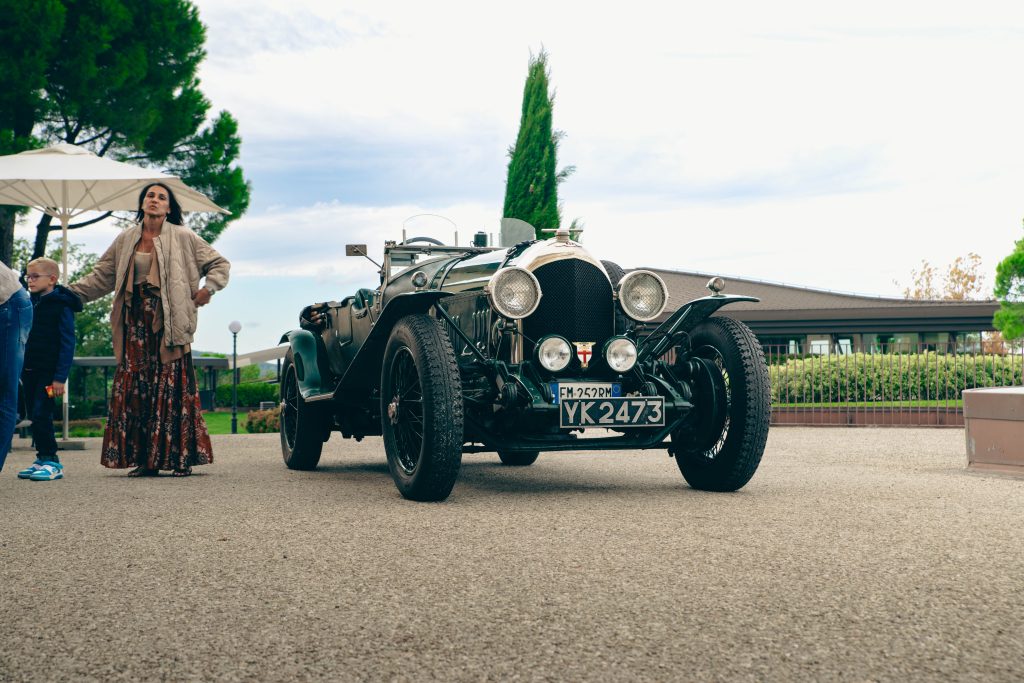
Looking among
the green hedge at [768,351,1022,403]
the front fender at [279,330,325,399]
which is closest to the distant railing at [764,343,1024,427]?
the green hedge at [768,351,1022,403]

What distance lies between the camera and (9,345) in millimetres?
5961

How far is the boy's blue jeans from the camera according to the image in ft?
19.5

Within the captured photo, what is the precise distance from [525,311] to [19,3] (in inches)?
657

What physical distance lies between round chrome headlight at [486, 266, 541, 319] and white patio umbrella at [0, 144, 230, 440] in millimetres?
3950

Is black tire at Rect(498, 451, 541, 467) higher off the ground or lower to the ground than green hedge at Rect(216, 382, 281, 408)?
lower

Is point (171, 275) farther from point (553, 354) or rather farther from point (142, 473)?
point (553, 354)

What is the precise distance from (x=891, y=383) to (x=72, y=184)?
1191 centimetres

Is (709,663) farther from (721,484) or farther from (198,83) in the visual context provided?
(198,83)

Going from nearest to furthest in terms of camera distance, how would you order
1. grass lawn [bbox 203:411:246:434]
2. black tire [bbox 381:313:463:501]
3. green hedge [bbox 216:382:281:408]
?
black tire [bbox 381:313:463:501]
grass lawn [bbox 203:411:246:434]
green hedge [bbox 216:382:281:408]

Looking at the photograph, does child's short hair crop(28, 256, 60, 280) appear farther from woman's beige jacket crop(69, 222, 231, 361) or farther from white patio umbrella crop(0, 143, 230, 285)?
white patio umbrella crop(0, 143, 230, 285)

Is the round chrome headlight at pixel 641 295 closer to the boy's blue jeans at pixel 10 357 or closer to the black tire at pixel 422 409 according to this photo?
the black tire at pixel 422 409

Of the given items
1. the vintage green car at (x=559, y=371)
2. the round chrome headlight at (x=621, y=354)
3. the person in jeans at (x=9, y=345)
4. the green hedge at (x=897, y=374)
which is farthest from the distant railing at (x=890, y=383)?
the round chrome headlight at (x=621, y=354)

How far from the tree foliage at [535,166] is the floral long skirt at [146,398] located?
13.8m

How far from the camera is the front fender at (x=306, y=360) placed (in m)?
7.67
